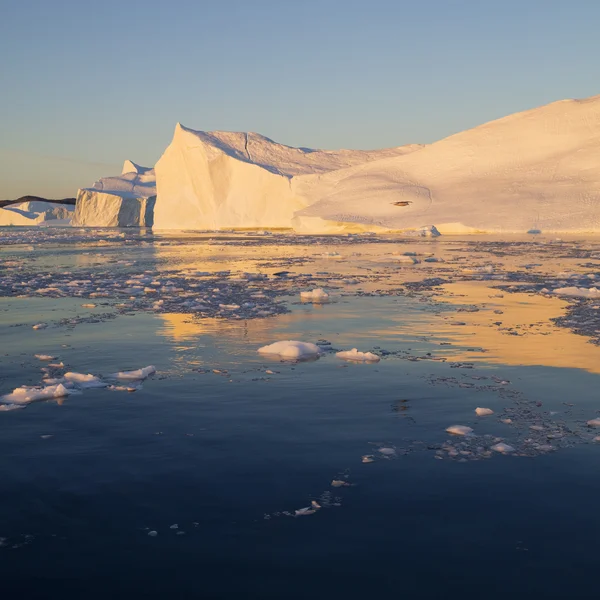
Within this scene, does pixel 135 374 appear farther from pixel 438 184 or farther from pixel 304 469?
pixel 438 184

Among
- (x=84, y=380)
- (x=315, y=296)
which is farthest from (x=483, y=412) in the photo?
(x=315, y=296)

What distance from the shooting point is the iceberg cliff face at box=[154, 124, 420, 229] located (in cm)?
5981

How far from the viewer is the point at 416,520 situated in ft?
11.3

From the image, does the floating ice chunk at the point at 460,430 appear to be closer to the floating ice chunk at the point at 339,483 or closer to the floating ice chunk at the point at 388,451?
the floating ice chunk at the point at 388,451

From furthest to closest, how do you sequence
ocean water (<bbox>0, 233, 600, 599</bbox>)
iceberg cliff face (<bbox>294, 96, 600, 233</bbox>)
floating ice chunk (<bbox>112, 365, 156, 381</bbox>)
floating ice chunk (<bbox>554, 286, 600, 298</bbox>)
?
iceberg cliff face (<bbox>294, 96, 600, 233</bbox>) → floating ice chunk (<bbox>554, 286, 600, 298</bbox>) → floating ice chunk (<bbox>112, 365, 156, 381</bbox>) → ocean water (<bbox>0, 233, 600, 599</bbox>)

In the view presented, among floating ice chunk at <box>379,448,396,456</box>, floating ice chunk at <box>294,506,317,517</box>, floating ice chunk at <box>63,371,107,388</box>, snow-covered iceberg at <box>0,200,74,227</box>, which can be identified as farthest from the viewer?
snow-covered iceberg at <box>0,200,74,227</box>

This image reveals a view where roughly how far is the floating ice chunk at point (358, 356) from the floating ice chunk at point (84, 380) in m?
2.38

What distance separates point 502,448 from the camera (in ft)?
14.4

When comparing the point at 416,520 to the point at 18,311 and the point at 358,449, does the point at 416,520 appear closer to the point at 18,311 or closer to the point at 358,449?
the point at 358,449

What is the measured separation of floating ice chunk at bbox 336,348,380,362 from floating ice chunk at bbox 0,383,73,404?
2687 millimetres

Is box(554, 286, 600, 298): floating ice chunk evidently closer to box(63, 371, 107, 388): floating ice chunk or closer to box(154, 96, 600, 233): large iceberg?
box(63, 371, 107, 388): floating ice chunk

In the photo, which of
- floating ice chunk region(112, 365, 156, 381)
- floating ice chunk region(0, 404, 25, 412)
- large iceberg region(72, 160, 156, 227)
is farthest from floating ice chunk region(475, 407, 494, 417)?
large iceberg region(72, 160, 156, 227)

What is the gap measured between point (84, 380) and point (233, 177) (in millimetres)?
57664

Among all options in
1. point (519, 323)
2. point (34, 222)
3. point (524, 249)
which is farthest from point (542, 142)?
point (34, 222)
